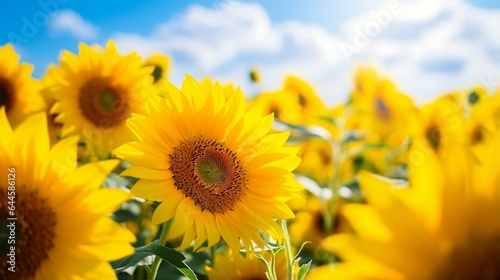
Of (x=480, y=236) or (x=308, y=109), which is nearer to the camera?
(x=480, y=236)

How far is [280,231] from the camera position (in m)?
1.69

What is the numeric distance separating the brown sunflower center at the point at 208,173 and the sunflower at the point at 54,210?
1.58ft

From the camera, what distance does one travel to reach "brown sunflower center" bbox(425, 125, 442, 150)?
446 cm

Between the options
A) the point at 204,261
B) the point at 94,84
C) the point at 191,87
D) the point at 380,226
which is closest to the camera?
the point at 380,226

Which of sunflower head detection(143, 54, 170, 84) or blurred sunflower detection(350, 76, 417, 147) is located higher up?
sunflower head detection(143, 54, 170, 84)

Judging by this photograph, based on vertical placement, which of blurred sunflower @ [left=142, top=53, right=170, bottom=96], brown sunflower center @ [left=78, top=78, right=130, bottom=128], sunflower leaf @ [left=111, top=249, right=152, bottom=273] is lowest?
sunflower leaf @ [left=111, top=249, right=152, bottom=273]

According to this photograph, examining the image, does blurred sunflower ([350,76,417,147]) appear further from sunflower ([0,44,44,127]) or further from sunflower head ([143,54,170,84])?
sunflower ([0,44,44,127])

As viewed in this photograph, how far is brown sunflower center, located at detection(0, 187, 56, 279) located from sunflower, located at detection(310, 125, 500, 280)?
25.3 inches

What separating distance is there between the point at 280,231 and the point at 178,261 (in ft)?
1.39

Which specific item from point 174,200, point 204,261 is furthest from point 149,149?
point 204,261

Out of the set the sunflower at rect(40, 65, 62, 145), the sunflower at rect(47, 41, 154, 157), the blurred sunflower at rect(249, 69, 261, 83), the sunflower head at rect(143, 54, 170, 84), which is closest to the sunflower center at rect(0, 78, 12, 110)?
the sunflower at rect(40, 65, 62, 145)

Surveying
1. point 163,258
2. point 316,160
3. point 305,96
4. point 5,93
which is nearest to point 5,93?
point 5,93

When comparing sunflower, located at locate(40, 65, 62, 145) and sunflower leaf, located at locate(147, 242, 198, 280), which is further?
sunflower, located at locate(40, 65, 62, 145)

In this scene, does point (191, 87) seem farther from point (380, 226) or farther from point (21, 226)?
point (380, 226)
